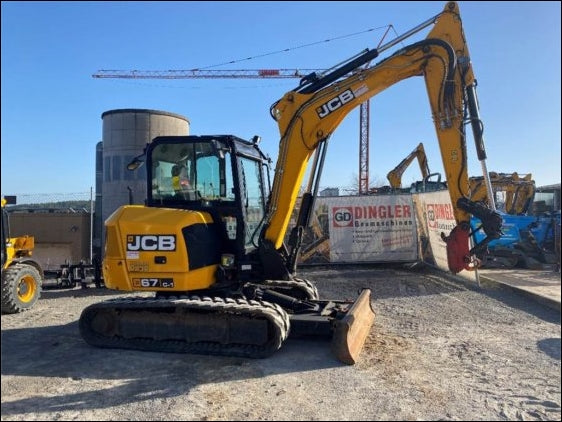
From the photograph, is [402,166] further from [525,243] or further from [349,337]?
[349,337]

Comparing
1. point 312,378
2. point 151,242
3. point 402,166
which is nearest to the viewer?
point 312,378

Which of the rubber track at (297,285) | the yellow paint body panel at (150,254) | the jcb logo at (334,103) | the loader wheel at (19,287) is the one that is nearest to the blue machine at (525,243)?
the rubber track at (297,285)

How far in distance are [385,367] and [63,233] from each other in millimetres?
10695

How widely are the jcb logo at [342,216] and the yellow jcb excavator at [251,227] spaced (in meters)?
6.67

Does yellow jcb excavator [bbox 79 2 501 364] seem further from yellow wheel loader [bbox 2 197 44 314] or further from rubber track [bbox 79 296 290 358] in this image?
yellow wheel loader [bbox 2 197 44 314]

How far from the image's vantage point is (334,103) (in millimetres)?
6910

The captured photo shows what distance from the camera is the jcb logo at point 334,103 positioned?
690 centimetres

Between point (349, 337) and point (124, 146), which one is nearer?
point (349, 337)

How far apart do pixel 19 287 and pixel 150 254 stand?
4447 millimetres

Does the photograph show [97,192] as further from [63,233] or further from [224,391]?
[224,391]

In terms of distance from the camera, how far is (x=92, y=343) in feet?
20.3

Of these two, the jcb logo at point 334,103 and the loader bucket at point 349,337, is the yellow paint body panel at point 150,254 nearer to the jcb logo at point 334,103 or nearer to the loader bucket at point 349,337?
the loader bucket at point 349,337

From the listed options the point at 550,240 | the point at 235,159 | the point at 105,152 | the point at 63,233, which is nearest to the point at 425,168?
the point at 550,240

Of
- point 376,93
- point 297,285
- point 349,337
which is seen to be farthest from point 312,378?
point 376,93
